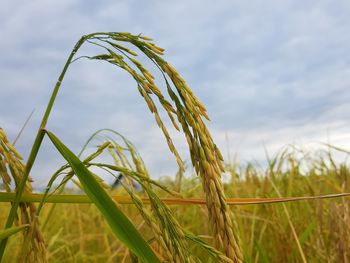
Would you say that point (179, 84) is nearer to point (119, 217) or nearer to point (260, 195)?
point (119, 217)

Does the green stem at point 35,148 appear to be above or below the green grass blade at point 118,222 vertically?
above

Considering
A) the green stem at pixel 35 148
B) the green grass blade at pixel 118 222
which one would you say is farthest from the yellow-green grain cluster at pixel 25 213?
the green grass blade at pixel 118 222

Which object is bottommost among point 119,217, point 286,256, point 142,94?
point 286,256

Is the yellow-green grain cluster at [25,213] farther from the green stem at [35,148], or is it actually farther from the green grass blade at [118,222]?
the green grass blade at [118,222]

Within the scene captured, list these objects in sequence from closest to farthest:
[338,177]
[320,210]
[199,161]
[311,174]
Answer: [199,161] → [320,210] → [338,177] → [311,174]

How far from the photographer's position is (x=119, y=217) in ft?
2.89

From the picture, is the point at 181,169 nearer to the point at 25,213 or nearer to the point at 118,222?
the point at 118,222

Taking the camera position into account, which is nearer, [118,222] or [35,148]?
[118,222]

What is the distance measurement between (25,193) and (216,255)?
0.45 metres

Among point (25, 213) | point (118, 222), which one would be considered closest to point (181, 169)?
point (118, 222)

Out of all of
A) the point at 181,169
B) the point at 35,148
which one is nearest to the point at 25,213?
the point at 35,148

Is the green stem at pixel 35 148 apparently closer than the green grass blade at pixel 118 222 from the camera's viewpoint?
No

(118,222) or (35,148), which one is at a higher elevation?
(35,148)

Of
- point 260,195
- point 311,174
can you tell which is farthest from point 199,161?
point 311,174
